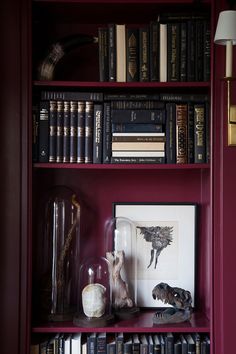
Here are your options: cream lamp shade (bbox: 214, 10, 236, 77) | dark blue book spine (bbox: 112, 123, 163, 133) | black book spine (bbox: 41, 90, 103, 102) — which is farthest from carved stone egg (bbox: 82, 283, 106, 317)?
cream lamp shade (bbox: 214, 10, 236, 77)

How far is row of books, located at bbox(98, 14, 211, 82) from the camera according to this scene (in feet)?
5.96

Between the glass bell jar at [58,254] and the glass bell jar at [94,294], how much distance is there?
42mm

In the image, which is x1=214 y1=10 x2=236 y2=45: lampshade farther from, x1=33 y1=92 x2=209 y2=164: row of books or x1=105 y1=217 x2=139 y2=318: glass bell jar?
x1=105 y1=217 x2=139 y2=318: glass bell jar

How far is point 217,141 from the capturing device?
178cm

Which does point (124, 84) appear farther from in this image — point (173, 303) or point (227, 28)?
point (173, 303)

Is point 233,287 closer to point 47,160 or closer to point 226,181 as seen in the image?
point 226,181

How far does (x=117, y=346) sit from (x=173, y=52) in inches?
44.3

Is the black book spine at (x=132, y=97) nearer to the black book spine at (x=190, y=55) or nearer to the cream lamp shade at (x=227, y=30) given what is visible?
the black book spine at (x=190, y=55)

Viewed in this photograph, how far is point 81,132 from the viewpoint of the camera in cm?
185

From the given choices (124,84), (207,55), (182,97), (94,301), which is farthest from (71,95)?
(94,301)

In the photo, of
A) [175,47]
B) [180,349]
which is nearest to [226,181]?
[175,47]

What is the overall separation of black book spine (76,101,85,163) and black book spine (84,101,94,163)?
0.01 meters

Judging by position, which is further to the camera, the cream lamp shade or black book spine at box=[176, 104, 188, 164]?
black book spine at box=[176, 104, 188, 164]

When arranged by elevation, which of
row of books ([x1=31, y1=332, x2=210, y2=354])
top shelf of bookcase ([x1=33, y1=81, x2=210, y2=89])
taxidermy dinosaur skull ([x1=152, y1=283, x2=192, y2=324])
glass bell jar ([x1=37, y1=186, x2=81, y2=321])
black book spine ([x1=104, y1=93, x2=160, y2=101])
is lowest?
row of books ([x1=31, y1=332, x2=210, y2=354])
